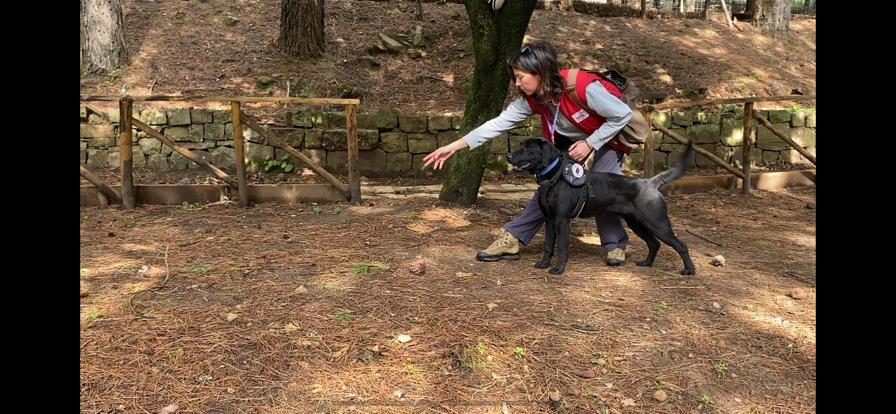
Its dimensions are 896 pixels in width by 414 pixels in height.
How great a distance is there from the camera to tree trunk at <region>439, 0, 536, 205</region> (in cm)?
604

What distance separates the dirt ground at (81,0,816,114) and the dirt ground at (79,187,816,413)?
4583 millimetres

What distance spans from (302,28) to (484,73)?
4.93 metres

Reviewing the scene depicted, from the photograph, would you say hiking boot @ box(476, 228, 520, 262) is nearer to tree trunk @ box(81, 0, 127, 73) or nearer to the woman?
the woman

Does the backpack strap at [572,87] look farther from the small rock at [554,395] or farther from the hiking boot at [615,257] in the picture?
the small rock at [554,395]

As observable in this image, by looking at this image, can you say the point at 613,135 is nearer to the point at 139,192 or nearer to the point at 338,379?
the point at 338,379

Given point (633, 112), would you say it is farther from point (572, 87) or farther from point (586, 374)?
point (586, 374)

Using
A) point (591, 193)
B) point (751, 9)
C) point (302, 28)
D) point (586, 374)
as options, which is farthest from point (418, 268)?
point (751, 9)

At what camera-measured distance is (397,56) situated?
10758 mm

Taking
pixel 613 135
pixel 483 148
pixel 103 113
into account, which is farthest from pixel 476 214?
pixel 103 113

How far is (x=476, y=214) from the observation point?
629 centimetres

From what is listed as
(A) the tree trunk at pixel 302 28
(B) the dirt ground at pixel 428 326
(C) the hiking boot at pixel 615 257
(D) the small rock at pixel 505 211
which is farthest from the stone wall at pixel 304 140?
(C) the hiking boot at pixel 615 257

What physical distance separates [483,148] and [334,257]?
231cm

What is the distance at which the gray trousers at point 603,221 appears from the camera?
4.47 meters

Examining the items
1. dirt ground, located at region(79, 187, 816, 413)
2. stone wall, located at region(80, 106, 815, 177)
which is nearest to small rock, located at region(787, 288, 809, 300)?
dirt ground, located at region(79, 187, 816, 413)
